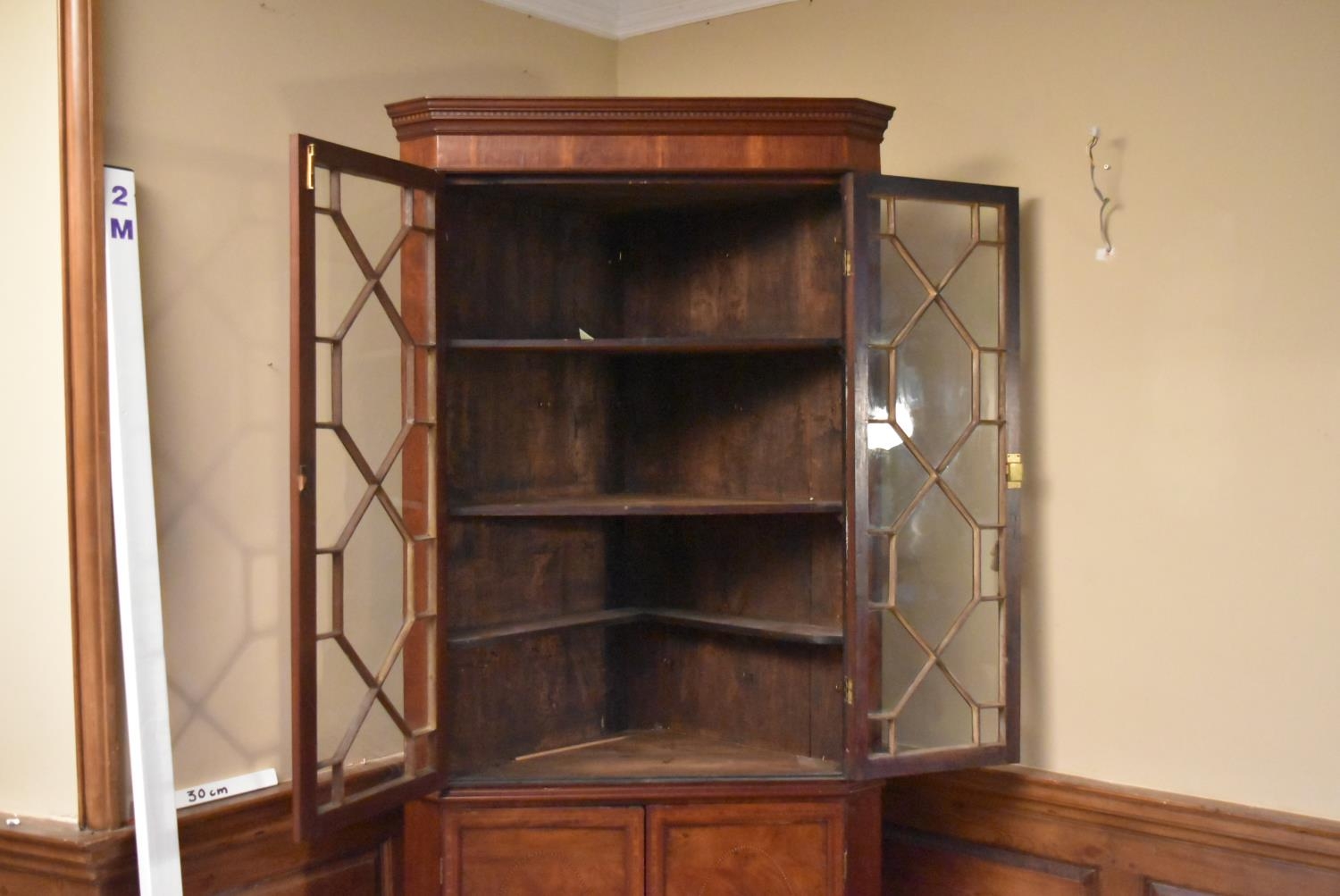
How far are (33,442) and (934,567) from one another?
75.6 inches

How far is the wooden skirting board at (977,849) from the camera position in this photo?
2350mm

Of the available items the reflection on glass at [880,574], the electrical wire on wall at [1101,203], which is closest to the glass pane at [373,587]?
the reflection on glass at [880,574]

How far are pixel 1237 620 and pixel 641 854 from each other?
1363mm

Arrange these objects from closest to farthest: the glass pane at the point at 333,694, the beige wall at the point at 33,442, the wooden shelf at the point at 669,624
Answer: the beige wall at the point at 33,442 < the wooden shelf at the point at 669,624 < the glass pane at the point at 333,694

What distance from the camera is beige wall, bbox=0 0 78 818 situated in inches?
91.7

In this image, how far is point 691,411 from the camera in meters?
3.06

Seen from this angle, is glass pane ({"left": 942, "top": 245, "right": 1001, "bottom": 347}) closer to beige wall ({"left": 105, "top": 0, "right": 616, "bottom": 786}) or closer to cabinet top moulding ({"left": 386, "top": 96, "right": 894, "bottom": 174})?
cabinet top moulding ({"left": 386, "top": 96, "right": 894, "bottom": 174})

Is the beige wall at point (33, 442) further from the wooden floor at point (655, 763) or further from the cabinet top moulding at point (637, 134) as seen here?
the wooden floor at point (655, 763)

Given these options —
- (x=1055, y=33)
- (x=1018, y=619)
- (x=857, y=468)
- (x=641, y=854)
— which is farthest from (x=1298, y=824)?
(x=1055, y=33)

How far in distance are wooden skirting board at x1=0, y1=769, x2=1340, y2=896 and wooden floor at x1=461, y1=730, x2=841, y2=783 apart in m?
0.44

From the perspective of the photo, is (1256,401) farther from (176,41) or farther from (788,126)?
(176,41)

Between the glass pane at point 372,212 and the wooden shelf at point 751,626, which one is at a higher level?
the glass pane at point 372,212

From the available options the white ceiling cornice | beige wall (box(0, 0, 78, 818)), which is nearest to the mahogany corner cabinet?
beige wall (box(0, 0, 78, 818))

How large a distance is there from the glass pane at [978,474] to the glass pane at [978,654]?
23cm
